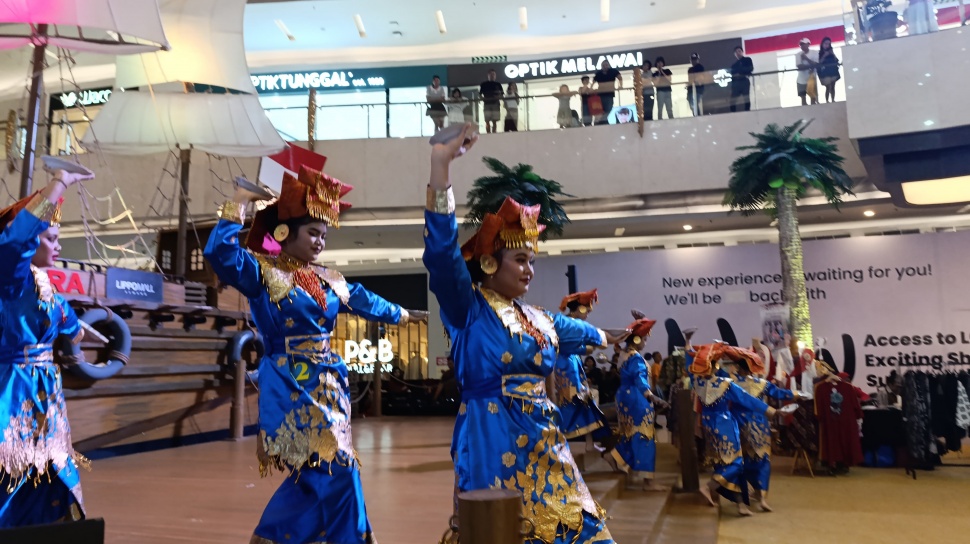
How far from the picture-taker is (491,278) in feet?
6.99

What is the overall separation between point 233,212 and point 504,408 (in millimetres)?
1067

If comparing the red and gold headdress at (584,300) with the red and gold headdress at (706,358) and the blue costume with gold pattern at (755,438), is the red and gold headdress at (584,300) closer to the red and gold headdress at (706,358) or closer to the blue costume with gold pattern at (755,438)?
the red and gold headdress at (706,358)

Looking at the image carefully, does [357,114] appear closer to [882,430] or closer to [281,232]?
[882,430]

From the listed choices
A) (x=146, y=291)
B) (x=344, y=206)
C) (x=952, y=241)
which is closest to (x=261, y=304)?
(x=344, y=206)

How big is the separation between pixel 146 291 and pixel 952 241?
392 inches

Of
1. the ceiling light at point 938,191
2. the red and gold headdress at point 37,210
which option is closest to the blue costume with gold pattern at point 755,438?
the red and gold headdress at point 37,210

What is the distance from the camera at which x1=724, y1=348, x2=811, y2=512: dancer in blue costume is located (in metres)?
5.27

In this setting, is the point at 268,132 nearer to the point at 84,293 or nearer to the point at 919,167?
the point at 84,293

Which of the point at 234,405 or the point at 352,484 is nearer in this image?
the point at 352,484

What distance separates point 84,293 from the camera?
5.57 meters

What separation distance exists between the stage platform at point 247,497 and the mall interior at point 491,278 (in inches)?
1.8

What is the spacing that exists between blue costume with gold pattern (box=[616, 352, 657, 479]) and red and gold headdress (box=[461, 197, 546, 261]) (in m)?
3.80

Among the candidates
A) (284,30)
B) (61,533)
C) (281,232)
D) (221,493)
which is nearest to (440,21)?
(284,30)

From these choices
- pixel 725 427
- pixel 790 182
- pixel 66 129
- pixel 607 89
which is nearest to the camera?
pixel 725 427
